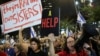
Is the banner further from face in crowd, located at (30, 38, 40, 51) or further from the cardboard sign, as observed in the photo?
the cardboard sign

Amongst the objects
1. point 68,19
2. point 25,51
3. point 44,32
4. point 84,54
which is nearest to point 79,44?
point 84,54

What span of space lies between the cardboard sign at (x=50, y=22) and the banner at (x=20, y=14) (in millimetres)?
1377

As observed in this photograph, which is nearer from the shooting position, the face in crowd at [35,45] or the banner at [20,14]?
the face in crowd at [35,45]

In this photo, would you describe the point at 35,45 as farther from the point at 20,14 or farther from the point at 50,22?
the point at 50,22

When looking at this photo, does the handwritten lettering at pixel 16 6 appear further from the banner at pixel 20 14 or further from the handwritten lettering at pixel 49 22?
the handwritten lettering at pixel 49 22

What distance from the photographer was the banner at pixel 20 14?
28.8ft

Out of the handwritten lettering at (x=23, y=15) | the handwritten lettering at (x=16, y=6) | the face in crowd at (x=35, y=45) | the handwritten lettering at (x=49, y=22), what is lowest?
the handwritten lettering at (x=49, y=22)

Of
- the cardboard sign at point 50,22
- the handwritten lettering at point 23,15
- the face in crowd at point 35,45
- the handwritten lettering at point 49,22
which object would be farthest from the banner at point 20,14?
the handwritten lettering at point 49,22

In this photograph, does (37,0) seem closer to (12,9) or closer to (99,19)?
(12,9)

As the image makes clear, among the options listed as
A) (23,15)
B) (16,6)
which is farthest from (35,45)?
(16,6)

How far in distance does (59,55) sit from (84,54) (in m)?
0.42

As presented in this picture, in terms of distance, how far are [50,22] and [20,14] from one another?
204 centimetres

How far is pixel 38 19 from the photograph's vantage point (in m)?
8.85

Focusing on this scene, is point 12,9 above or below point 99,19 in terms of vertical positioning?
above
